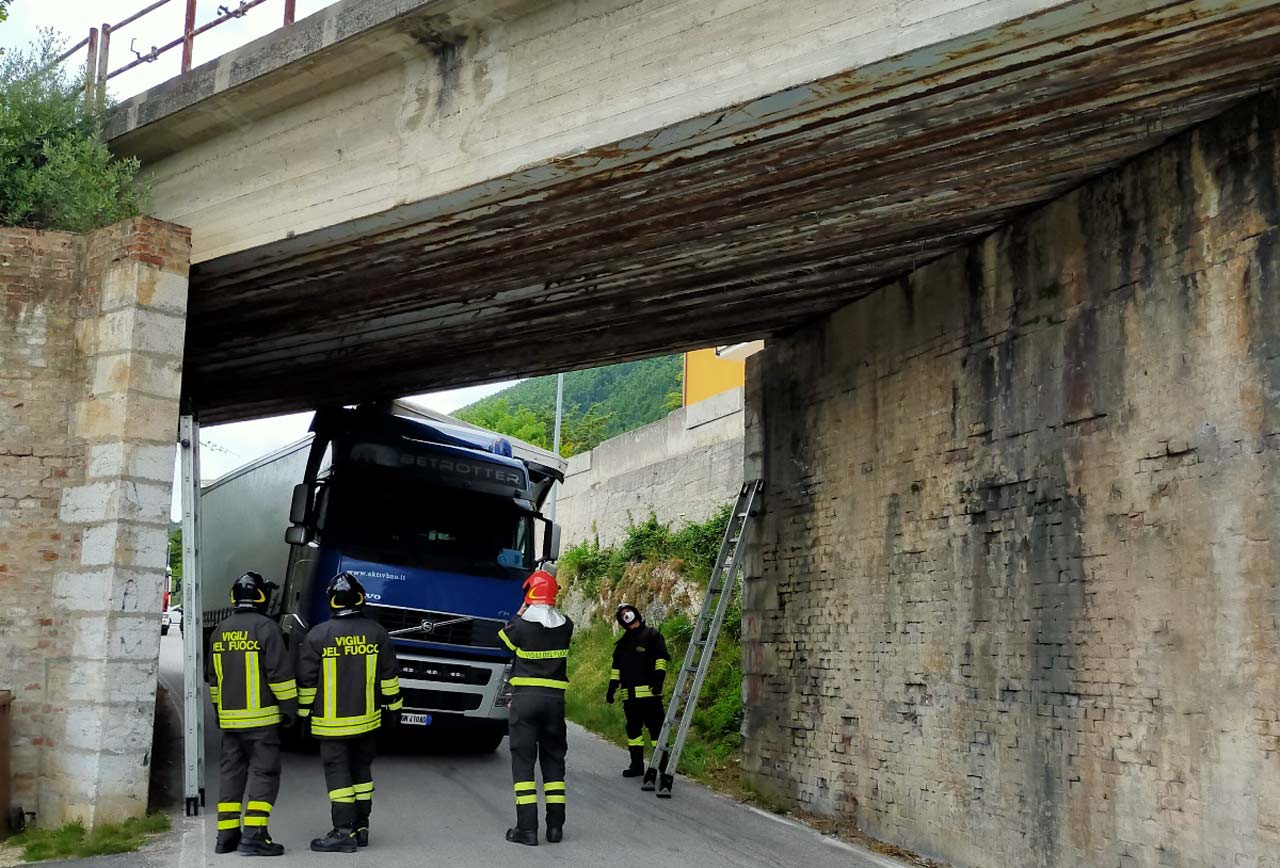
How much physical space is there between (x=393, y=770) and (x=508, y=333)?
4493mm

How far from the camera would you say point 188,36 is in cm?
980

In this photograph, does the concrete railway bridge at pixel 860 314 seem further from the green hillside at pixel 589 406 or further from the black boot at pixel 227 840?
the green hillside at pixel 589 406

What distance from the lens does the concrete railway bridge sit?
6422 mm

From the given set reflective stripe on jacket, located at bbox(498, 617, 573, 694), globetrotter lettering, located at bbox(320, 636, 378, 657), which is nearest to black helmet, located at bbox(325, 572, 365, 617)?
globetrotter lettering, located at bbox(320, 636, 378, 657)

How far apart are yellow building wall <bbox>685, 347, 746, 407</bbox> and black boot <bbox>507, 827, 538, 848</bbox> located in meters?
18.5

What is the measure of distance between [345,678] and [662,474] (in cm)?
1461

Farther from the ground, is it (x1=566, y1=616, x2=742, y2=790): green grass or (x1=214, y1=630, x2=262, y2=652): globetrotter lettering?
(x1=214, y1=630, x2=262, y2=652): globetrotter lettering

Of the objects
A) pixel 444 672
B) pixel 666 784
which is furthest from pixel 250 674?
pixel 666 784

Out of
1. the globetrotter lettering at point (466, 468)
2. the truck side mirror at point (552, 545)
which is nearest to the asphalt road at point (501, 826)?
the truck side mirror at point (552, 545)

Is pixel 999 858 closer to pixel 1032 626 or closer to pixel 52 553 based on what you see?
pixel 1032 626

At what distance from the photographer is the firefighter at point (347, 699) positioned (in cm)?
767

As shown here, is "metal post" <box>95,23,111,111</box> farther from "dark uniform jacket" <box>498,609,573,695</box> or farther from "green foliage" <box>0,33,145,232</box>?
"dark uniform jacket" <box>498,609,573,695</box>

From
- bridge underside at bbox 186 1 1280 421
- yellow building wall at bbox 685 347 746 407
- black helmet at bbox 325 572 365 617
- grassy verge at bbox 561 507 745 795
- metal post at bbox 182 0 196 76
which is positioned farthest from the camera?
yellow building wall at bbox 685 347 746 407

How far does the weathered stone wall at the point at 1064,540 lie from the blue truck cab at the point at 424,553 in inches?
117
